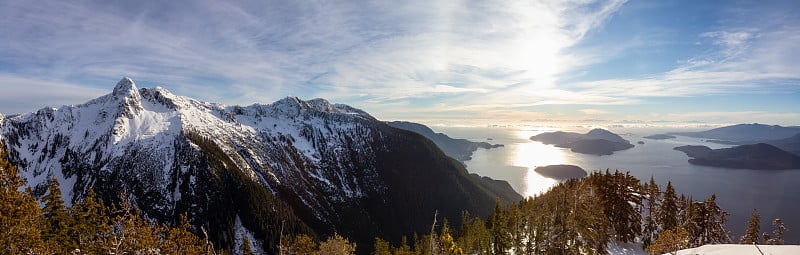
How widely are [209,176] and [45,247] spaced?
185371mm

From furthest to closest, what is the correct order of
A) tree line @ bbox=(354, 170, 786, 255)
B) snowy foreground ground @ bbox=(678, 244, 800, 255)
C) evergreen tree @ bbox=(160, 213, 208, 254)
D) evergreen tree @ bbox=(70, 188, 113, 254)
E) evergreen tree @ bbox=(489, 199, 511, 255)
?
evergreen tree @ bbox=(489, 199, 511, 255)
tree line @ bbox=(354, 170, 786, 255)
evergreen tree @ bbox=(160, 213, 208, 254)
evergreen tree @ bbox=(70, 188, 113, 254)
snowy foreground ground @ bbox=(678, 244, 800, 255)

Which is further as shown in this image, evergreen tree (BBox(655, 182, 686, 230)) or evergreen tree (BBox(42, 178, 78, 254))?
evergreen tree (BBox(655, 182, 686, 230))

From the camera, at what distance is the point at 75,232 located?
84.4ft

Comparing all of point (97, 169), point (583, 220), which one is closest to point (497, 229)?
point (583, 220)

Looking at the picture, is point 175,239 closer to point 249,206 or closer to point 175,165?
point 249,206

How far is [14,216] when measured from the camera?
17.9 m

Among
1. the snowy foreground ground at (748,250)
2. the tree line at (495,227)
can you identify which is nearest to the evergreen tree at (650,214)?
the tree line at (495,227)

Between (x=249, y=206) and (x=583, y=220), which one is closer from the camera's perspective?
(x=583, y=220)

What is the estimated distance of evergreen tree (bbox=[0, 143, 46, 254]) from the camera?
1747 cm

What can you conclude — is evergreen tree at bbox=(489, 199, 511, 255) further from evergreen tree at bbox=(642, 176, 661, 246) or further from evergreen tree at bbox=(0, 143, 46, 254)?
evergreen tree at bbox=(0, 143, 46, 254)

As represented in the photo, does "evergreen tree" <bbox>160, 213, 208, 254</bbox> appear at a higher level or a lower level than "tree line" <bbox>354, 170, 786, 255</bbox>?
higher

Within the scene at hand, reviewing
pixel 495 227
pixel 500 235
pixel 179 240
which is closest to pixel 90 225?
pixel 179 240

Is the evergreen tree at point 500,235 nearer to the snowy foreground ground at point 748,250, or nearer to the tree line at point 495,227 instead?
the tree line at point 495,227

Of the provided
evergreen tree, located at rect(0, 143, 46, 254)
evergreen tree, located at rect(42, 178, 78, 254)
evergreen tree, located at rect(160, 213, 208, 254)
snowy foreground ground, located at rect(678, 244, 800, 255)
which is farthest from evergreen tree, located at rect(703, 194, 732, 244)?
evergreen tree, located at rect(42, 178, 78, 254)
